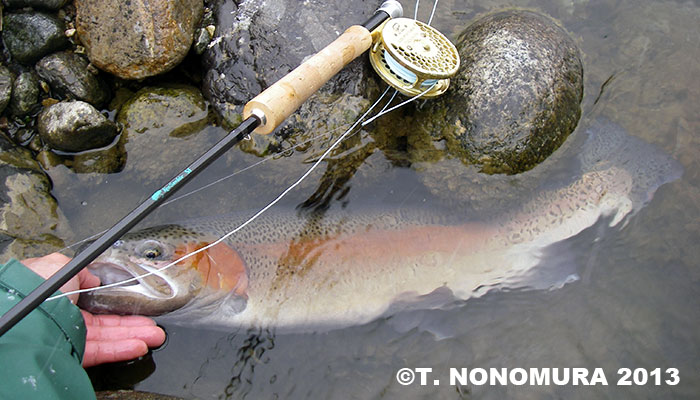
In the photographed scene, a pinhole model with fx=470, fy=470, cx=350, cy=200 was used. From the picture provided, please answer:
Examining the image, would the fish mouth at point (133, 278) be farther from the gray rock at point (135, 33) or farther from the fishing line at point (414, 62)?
the gray rock at point (135, 33)

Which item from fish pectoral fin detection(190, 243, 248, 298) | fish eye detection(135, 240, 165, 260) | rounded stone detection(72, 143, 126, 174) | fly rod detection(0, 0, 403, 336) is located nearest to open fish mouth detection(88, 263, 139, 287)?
fish eye detection(135, 240, 165, 260)

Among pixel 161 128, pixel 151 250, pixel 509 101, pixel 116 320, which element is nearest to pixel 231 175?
pixel 161 128

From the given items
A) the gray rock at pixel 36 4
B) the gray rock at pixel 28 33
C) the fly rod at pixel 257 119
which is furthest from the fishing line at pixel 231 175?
the gray rock at pixel 36 4

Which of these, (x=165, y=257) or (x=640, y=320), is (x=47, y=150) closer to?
(x=165, y=257)

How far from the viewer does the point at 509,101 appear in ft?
10.6

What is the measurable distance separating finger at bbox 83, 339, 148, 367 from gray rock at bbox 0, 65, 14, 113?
6.20ft

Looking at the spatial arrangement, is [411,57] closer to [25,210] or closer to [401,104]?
[401,104]

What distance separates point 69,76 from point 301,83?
1984 millimetres

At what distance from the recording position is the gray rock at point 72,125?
10.7 feet

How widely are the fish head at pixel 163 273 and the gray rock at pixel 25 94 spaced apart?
141 cm

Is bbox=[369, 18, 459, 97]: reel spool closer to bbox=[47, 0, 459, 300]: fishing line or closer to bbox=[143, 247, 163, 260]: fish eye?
bbox=[47, 0, 459, 300]: fishing line

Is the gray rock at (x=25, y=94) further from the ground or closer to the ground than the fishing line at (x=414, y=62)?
further from the ground

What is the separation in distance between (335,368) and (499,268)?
1.33 m

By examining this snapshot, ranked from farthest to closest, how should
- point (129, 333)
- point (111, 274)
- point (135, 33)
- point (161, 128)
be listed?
point (161, 128) → point (135, 33) → point (129, 333) → point (111, 274)
